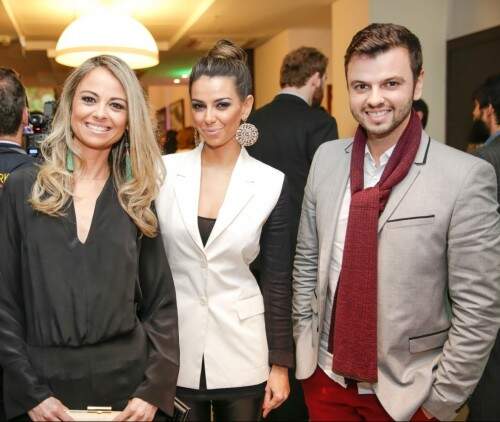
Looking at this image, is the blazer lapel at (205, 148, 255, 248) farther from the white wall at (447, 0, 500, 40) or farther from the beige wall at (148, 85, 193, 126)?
the beige wall at (148, 85, 193, 126)

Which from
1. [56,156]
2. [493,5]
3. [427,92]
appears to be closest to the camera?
[56,156]

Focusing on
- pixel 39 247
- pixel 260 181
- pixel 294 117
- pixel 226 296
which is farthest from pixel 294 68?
pixel 39 247

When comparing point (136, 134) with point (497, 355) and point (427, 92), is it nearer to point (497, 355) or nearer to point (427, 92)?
point (497, 355)

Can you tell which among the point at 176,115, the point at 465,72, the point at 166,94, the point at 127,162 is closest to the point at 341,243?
the point at 127,162

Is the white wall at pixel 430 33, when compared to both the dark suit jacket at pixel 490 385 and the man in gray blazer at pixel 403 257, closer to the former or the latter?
the dark suit jacket at pixel 490 385

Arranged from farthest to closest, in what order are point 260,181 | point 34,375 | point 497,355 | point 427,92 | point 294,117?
point 427,92 → point 294,117 → point 497,355 → point 260,181 → point 34,375

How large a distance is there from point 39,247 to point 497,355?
1.94 meters

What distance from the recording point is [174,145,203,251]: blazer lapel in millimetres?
1721

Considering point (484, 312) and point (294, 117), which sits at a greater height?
point (294, 117)

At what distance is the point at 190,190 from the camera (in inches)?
70.4

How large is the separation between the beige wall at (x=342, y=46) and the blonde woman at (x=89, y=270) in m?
4.16

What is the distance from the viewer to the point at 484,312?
61.9 inches

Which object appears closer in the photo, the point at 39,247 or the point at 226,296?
the point at 39,247

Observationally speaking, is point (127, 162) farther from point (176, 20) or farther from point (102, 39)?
point (176, 20)
